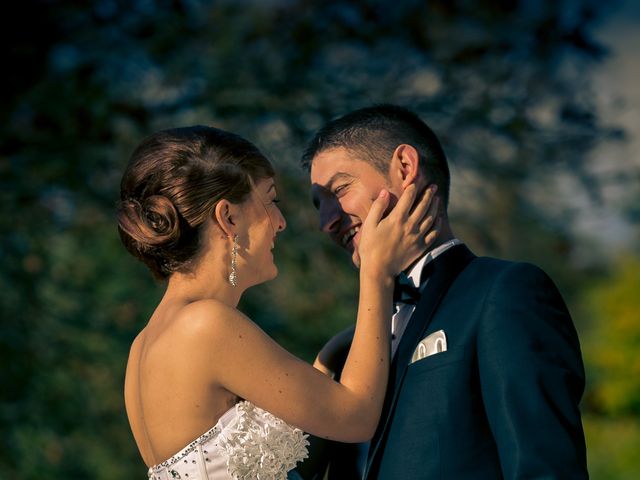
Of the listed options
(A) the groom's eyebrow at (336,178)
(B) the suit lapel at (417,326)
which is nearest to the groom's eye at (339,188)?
(A) the groom's eyebrow at (336,178)

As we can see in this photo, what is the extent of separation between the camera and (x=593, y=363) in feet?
36.0

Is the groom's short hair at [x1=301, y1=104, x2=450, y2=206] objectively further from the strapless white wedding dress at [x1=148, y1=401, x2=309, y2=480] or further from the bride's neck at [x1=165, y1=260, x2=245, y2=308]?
the strapless white wedding dress at [x1=148, y1=401, x2=309, y2=480]

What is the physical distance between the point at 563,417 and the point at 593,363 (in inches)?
360

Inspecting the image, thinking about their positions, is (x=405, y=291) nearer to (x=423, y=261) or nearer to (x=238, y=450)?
(x=423, y=261)

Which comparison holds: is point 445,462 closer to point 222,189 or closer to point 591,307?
point 222,189

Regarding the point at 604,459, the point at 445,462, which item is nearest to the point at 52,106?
the point at 445,462

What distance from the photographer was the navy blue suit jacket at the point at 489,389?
2.25 meters

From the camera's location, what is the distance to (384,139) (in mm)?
3115

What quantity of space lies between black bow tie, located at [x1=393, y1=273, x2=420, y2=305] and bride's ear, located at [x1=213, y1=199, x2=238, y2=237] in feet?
1.70

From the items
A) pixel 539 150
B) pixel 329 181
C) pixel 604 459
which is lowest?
pixel 604 459

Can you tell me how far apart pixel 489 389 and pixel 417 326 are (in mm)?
370

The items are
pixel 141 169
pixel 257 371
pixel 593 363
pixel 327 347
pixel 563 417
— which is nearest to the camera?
pixel 563 417

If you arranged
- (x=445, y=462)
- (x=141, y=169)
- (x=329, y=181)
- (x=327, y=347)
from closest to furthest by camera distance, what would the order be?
1. (x=445, y=462)
2. (x=141, y=169)
3. (x=329, y=181)
4. (x=327, y=347)

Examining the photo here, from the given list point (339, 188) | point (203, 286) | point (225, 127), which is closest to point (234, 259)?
point (203, 286)
